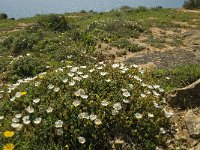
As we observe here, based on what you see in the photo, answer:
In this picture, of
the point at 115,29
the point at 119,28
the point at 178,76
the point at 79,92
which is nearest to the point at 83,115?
the point at 79,92

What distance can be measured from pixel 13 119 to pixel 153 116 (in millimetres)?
2408

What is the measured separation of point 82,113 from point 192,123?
2000mm

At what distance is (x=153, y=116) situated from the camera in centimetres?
707

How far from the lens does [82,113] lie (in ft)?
22.0

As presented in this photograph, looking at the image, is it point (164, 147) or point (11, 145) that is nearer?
point (11, 145)

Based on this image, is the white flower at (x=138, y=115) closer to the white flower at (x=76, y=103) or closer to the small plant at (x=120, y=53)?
the white flower at (x=76, y=103)

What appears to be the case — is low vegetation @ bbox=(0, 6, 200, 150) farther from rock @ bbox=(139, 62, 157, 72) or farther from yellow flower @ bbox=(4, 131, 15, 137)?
rock @ bbox=(139, 62, 157, 72)

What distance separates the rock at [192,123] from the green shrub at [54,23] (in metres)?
10.8

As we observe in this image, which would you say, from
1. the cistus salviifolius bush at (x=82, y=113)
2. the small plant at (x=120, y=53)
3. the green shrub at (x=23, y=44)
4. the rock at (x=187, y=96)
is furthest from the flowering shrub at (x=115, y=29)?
the cistus salviifolius bush at (x=82, y=113)

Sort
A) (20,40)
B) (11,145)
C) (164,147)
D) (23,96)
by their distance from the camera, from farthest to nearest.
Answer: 1. (20,40)
2. (23,96)
3. (164,147)
4. (11,145)

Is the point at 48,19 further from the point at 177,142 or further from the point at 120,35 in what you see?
the point at 177,142

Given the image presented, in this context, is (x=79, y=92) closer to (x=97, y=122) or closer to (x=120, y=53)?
(x=97, y=122)

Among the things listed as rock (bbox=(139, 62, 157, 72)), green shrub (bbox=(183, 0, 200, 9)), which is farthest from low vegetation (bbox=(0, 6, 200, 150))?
green shrub (bbox=(183, 0, 200, 9))

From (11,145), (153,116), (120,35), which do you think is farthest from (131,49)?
(11,145)
